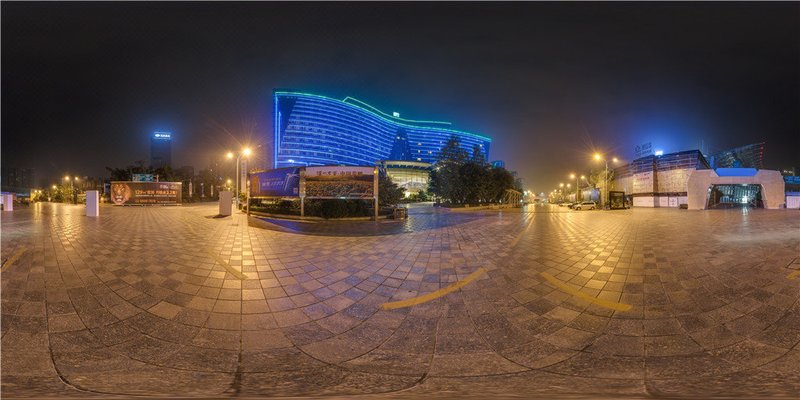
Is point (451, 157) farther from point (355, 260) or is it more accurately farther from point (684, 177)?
point (355, 260)

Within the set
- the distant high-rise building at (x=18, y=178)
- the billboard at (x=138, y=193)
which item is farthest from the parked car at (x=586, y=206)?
the distant high-rise building at (x=18, y=178)

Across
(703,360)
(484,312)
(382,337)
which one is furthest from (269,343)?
(703,360)

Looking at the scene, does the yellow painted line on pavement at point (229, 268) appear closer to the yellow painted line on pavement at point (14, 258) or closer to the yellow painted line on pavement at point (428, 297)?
the yellow painted line on pavement at point (428, 297)

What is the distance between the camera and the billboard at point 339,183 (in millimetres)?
15927

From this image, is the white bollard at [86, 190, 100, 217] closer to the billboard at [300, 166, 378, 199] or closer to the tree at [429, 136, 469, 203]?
the billboard at [300, 166, 378, 199]

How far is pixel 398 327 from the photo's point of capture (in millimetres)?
3453

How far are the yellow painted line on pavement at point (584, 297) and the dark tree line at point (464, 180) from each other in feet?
108

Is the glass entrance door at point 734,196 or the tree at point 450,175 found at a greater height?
the tree at point 450,175

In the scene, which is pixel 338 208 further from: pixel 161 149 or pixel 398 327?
pixel 161 149

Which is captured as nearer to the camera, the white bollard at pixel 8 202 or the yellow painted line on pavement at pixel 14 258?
the yellow painted line on pavement at pixel 14 258

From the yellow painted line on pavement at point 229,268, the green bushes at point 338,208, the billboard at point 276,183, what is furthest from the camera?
the billboard at point 276,183

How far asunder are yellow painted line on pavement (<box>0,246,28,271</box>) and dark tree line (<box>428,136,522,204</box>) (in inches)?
1334

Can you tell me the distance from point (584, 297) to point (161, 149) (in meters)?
124

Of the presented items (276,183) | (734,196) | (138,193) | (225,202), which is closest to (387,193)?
(276,183)
